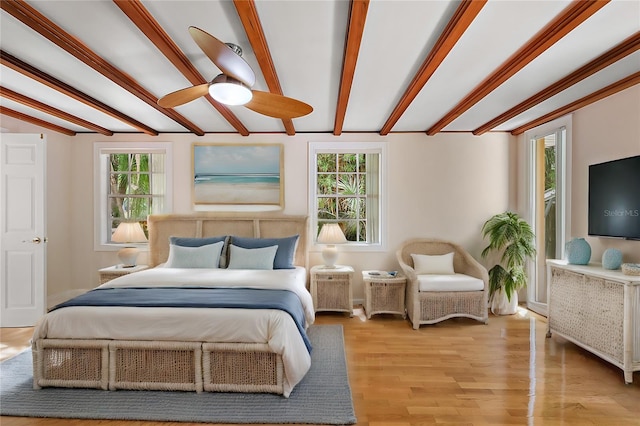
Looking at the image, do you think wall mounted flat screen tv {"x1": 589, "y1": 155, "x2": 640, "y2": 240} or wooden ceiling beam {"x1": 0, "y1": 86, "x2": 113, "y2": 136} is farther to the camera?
wooden ceiling beam {"x1": 0, "y1": 86, "x2": 113, "y2": 136}

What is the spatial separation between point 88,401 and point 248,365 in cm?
112

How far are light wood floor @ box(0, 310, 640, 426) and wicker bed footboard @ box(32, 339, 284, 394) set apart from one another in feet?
1.28

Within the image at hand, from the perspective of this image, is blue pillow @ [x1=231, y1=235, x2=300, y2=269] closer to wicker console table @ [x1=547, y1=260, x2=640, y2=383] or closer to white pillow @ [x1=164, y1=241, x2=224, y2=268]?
white pillow @ [x1=164, y1=241, x2=224, y2=268]

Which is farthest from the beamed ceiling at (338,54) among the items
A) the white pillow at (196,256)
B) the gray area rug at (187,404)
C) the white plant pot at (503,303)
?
the gray area rug at (187,404)

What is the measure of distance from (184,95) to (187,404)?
2196mm

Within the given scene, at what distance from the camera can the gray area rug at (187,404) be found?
7.80 feet

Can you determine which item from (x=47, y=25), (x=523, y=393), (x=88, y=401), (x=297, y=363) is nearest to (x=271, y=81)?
(x=47, y=25)

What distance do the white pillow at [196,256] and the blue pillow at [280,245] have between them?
0.29m

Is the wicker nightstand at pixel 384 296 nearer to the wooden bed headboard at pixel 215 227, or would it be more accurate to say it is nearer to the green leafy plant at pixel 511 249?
the wooden bed headboard at pixel 215 227

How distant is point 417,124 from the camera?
15.6 feet

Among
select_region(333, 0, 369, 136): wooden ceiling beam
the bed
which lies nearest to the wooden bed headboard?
select_region(333, 0, 369, 136): wooden ceiling beam

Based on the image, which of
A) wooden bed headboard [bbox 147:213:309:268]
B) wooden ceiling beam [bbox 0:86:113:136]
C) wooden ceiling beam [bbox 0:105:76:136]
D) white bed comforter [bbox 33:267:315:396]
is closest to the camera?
white bed comforter [bbox 33:267:315:396]

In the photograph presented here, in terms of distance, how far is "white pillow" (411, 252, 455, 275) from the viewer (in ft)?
15.6

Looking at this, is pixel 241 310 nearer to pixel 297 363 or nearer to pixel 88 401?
pixel 297 363
